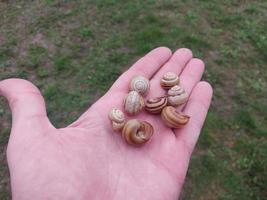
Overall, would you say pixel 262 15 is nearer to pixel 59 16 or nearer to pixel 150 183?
pixel 59 16

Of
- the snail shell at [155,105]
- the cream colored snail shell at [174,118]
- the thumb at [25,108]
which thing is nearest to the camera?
the thumb at [25,108]

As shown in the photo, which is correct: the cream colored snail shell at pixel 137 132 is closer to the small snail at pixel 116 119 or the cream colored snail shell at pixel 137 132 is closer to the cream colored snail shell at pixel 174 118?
the small snail at pixel 116 119

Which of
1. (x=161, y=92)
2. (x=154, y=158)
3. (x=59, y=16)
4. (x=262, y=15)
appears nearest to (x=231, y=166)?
(x=161, y=92)

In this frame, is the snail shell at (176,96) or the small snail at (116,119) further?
the snail shell at (176,96)

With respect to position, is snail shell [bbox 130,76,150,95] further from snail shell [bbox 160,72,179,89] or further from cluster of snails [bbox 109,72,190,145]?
snail shell [bbox 160,72,179,89]

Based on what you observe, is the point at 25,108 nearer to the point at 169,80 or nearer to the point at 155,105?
the point at 155,105

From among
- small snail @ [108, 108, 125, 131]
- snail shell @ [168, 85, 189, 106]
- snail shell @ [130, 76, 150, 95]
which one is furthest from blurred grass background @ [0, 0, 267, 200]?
small snail @ [108, 108, 125, 131]

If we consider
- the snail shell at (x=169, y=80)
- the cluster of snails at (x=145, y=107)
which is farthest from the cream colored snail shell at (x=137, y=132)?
the snail shell at (x=169, y=80)
